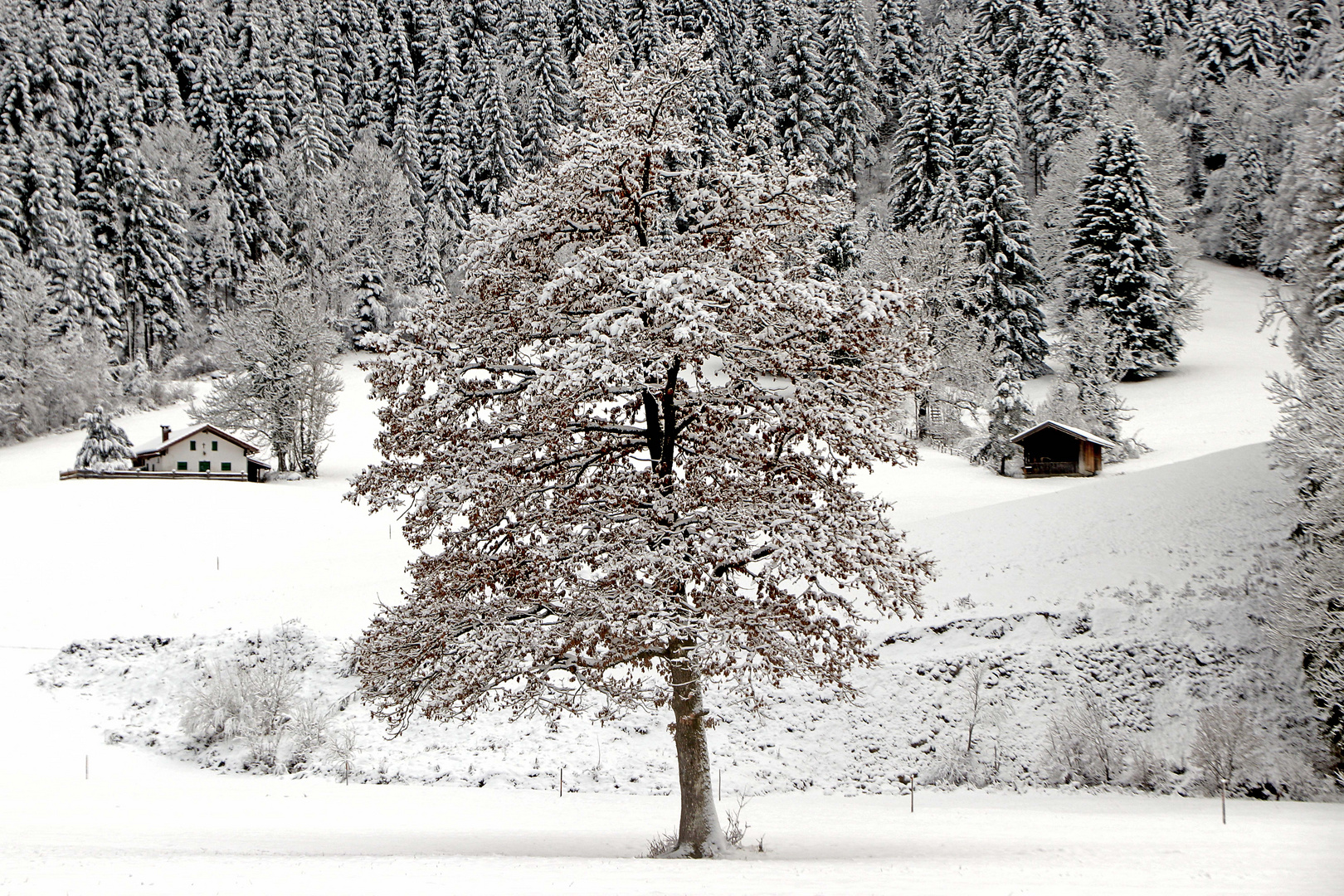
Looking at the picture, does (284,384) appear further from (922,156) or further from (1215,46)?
(1215,46)

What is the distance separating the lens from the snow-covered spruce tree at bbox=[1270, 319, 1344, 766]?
18578mm

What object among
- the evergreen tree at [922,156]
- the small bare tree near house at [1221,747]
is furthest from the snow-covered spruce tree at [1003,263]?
the small bare tree near house at [1221,747]

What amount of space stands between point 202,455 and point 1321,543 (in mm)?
48174

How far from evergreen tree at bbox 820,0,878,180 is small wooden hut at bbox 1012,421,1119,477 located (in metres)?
42.7

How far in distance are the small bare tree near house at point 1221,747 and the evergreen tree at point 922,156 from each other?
169 ft

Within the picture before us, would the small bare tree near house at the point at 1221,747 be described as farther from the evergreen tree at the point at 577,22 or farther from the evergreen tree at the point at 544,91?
the evergreen tree at the point at 577,22

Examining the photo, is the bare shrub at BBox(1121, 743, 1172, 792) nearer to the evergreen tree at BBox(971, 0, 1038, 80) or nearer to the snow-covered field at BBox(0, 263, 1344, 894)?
the snow-covered field at BBox(0, 263, 1344, 894)

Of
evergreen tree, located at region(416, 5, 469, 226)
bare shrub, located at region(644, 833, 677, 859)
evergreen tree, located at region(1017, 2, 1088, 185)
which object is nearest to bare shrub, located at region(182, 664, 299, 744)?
bare shrub, located at region(644, 833, 677, 859)

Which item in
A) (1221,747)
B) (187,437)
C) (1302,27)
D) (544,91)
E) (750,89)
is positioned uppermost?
(1302,27)

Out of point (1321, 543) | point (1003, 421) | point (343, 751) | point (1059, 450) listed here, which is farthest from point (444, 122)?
point (1321, 543)

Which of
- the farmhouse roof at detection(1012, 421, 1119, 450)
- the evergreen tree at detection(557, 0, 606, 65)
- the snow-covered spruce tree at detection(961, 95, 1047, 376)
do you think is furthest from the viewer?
the evergreen tree at detection(557, 0, 606, 65)

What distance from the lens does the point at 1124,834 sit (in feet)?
45.5

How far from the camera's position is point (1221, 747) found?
18984 mm

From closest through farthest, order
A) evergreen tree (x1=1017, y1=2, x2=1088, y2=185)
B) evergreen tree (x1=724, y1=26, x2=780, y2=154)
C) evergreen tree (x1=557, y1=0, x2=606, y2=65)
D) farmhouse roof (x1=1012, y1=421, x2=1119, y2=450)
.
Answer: farmhouse roof (x1=1012, y1=421, x2=1119, y2=450), evergreen tree (x1=724, y1=26, x2=780, y2=154), evergreen tree (x1=1017, y1=2, x2=1088, y2=185), evergreen tree (x1=557, y1=0, x2=606, y2=65)
